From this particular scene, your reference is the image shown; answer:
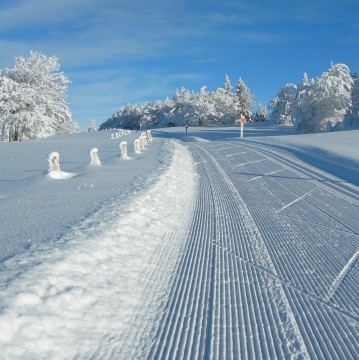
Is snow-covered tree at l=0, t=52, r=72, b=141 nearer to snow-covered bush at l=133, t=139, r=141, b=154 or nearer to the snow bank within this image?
snow-covered bush at l=133, t=139, r=141, b=154

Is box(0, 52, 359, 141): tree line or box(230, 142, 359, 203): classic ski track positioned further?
box(0, 52, 359, 141): tree line

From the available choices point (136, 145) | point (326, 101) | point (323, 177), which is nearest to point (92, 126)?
point (326, 101)

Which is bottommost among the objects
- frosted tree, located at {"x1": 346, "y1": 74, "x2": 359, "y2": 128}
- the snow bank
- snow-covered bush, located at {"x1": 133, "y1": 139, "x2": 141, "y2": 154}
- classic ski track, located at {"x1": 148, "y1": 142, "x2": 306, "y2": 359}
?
classic ski track, located at {"x1": 148, "y1": 142, "x2": 306, "y2": 359}

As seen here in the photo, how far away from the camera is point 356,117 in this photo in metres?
49.3

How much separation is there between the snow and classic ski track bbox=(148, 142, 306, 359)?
2cm

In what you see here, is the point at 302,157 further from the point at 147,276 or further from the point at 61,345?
the point at 61,345

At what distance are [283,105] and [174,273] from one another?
73.2 metres

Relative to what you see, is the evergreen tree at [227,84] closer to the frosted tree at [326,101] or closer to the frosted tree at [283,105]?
the frosted tree at [283,105]

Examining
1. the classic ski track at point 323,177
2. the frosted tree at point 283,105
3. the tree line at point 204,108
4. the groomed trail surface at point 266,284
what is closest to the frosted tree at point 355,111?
the frosted tree at point 283,105

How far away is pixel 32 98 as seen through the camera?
44.0 metres

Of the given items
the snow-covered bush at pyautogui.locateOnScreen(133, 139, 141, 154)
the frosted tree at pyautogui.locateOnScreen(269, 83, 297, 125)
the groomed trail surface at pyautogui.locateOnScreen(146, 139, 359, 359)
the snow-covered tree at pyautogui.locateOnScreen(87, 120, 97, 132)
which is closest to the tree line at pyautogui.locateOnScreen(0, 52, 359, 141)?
the frosted tree at pyautogui.locateOnScreen(269, 83, 297, 125)

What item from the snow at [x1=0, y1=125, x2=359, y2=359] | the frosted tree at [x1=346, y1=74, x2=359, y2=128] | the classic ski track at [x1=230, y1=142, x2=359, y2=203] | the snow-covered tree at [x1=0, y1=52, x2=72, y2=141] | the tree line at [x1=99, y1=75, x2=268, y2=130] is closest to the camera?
the snow at [x1=0, y1=125, x2=359, y2=359]

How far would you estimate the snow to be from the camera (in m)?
3.87

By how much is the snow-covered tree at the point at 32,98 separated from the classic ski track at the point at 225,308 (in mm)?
39826
